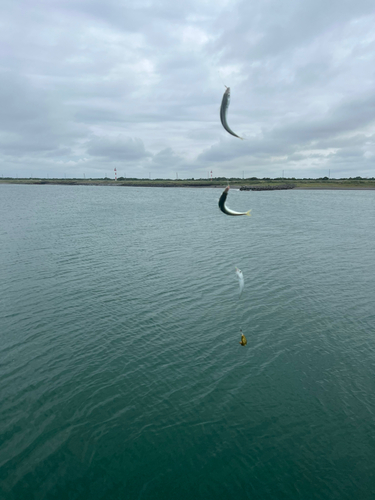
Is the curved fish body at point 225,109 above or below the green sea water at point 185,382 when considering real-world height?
above

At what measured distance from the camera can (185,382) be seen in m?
17.4

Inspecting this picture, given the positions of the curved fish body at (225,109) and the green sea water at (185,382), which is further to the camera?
the green sea water at (185,382)

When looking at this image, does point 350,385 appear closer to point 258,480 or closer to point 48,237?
point 258,480

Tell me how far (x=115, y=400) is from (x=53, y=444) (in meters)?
3.17

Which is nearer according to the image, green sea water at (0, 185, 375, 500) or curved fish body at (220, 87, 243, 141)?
curved fish body at (220, 87, 243, 141)

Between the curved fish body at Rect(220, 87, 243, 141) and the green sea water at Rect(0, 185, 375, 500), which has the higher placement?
the curved fish body at Rect(220, 87, 243, 141)

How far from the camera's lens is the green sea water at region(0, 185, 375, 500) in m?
12.8

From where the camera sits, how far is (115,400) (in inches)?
639

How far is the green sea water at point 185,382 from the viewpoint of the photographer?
1278 cm

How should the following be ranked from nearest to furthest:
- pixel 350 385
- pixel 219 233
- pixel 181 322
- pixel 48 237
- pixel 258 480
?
pixel 258 480 → pixel 350 385 → pixel 181 322 → pixel 48 237 → pixel 219 233

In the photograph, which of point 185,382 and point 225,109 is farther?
point 185,382

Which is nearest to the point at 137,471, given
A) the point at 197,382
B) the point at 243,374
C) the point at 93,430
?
the point at 93,430

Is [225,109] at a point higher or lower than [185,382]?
higher

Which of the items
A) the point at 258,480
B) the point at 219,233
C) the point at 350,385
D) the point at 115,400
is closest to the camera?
the point at 258,480
